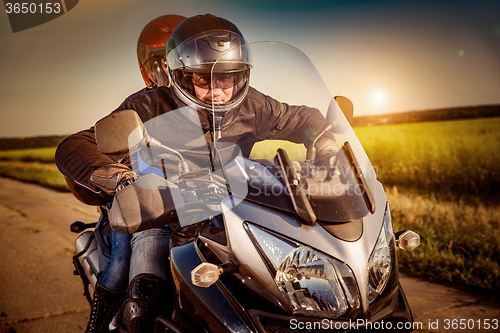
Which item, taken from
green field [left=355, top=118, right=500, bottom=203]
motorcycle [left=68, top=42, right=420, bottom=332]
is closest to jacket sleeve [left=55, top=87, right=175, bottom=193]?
motorcycle [left=68, top=42, right=420, bottom=332]

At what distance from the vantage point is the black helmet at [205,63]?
174 centimetres

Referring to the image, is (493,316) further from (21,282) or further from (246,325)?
(21,282)

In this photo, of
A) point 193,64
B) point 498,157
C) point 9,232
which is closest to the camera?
point 193,64

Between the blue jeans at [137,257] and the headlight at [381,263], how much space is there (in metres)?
0.85

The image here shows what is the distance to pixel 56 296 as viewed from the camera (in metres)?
3.05

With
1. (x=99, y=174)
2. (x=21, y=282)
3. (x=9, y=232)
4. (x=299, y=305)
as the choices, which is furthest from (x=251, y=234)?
(x=9, y=232)

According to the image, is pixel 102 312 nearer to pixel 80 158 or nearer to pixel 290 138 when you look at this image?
pixel 80 158

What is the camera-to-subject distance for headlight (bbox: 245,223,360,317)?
3.35 ft

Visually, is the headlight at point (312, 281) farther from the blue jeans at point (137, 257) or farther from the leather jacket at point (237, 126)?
the blue jeans at point (137, 257)

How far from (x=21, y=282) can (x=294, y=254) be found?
3334 mm

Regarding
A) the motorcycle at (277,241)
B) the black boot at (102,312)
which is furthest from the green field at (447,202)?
the black boot at (102,312)

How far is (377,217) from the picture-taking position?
3.87ft

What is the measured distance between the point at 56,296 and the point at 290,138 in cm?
258

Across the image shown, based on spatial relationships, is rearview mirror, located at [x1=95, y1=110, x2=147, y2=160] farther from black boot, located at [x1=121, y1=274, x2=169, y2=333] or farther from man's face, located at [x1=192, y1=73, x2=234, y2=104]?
black boot, located at [x1=121, y1=274, x2=169, y2=333]
